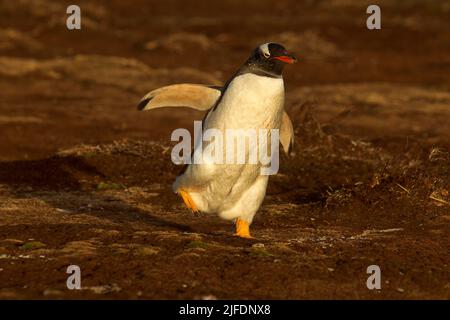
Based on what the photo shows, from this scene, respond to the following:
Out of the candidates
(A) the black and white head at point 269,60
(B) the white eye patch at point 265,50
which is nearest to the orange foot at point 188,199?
(A) the black and white head at point 269,60

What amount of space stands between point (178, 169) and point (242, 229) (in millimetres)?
3096

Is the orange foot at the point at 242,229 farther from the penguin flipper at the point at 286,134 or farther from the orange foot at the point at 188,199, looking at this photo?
the penguin flipper at the point at 286,134

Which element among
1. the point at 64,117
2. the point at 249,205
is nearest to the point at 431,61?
the point at 64,117

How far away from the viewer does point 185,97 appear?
769 cm

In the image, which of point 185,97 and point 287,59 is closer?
point 287,59

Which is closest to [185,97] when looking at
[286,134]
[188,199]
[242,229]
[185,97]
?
[185,97]

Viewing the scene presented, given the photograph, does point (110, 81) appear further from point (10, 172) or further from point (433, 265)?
point (433, 265)

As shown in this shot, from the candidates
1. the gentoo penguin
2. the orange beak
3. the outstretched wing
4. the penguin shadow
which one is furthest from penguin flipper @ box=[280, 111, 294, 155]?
the penguin shadow

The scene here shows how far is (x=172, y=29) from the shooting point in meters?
26.2

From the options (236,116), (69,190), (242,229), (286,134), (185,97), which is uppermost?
(185,97)

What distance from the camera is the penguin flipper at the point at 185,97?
766 cm

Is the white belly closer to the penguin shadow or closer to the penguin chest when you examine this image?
the penguin chest

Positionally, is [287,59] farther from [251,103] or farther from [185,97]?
[185,97]

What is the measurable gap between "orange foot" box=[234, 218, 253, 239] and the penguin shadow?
618 millimetres
